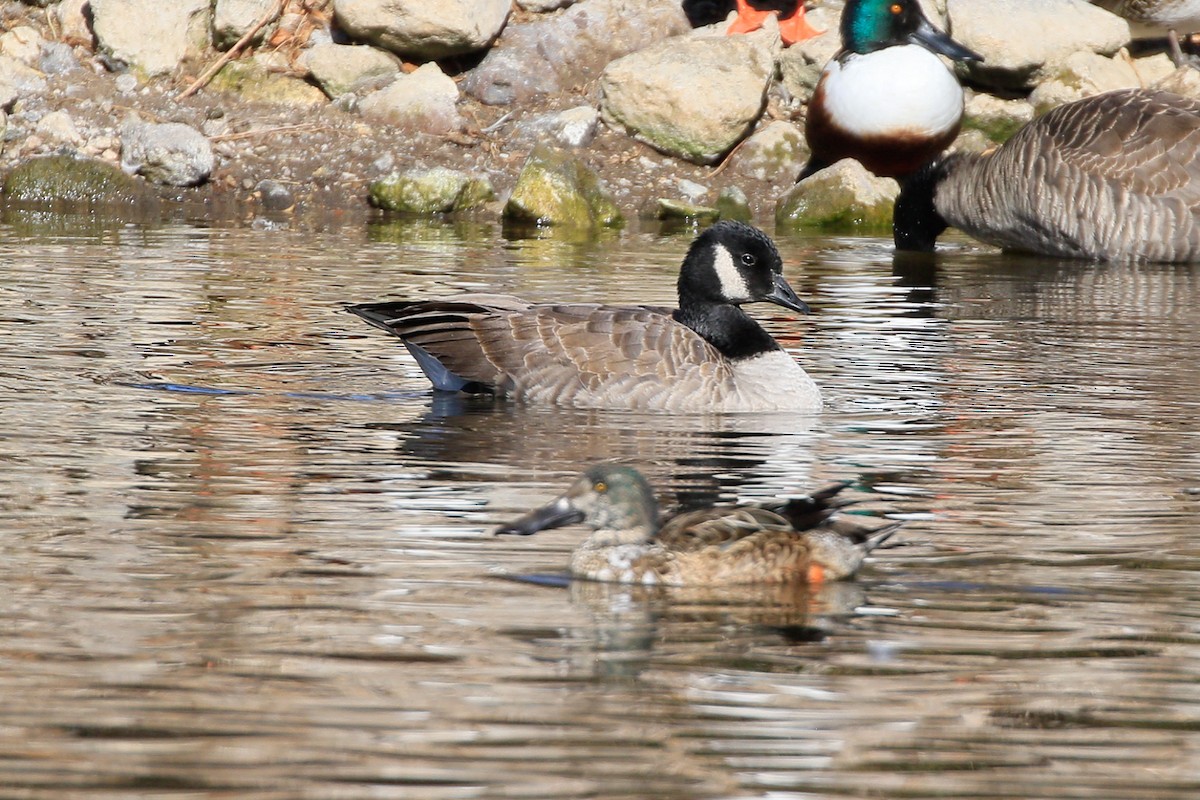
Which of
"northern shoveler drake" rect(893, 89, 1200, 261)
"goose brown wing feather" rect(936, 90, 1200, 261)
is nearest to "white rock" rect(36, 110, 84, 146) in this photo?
"northern shoveler drake" rect(893, 89, 1200, 261)

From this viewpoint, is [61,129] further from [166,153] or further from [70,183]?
[166,153]

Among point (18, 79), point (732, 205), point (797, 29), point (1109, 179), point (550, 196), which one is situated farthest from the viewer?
point (797, 29)

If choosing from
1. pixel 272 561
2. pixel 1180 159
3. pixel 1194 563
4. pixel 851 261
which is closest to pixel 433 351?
pixel 272 561

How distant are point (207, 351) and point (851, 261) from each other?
7644 millimetres

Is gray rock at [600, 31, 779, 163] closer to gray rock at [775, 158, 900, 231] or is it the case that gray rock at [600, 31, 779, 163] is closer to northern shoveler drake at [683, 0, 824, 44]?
northern shoveler drake at [683, 0, 824, 44]

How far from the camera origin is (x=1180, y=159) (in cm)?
1630

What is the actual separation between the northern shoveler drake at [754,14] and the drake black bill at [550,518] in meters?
16.5

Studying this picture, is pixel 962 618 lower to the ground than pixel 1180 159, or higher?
lower

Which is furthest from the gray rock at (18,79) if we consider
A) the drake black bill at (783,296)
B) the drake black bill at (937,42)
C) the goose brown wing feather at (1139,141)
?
the drake black bill at (783,296)

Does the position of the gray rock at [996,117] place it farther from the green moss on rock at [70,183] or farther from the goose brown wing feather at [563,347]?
the goose brown wing feather at [563,347]

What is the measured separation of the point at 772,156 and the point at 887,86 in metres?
1.88

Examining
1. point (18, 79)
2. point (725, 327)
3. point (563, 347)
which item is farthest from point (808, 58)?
point (563, 347)

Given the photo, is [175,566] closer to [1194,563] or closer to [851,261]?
[1194,563]

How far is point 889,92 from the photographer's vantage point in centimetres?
1997
